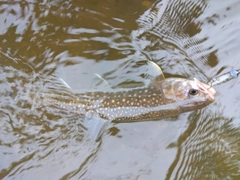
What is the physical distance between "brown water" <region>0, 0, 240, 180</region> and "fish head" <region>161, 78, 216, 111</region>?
1.37ft

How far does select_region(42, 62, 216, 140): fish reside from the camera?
13.3ft

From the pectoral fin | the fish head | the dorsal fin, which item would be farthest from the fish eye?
the pectoral fin

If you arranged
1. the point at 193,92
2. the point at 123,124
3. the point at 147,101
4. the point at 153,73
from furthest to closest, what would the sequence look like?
the point at 123,124
the point at 153,73
the point at 147,101
the point at 193,92

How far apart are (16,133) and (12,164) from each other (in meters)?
0.40

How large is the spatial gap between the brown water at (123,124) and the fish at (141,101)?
205 mm

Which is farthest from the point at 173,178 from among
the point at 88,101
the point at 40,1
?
the point at 40,1

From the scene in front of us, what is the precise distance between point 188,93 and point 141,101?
552 millimetres

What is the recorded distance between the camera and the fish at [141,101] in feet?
13.3

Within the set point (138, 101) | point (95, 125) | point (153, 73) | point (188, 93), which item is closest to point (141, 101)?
point (138, 101)

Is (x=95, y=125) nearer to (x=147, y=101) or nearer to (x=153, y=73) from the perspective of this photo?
(x=147, y=101)

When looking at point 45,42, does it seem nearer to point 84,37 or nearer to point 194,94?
point 84,37

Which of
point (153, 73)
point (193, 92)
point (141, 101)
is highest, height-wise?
point (153, 73)

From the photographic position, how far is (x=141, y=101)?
4.12 m

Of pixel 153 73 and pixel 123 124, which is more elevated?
pixel 153 73
